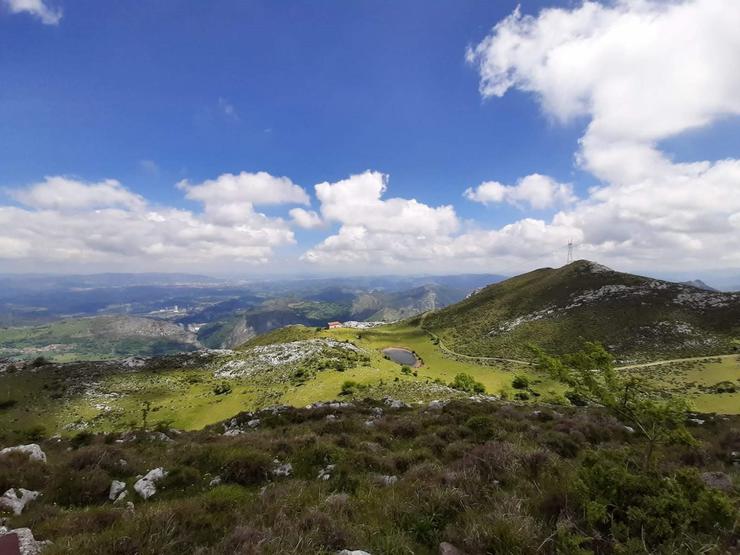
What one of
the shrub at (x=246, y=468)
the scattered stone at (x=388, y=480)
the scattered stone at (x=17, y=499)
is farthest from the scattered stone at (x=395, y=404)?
the scattered stone at (x=17, y=499)

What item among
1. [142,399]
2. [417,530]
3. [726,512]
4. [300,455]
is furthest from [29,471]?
[142,399]

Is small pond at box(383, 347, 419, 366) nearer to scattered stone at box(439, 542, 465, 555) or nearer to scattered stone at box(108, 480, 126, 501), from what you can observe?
scattered stone at box(108, 480, 126, 501)

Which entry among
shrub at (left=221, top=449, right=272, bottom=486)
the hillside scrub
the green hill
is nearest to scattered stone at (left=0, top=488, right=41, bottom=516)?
the hillside scrub

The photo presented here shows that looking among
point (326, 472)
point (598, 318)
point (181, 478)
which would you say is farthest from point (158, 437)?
point (598, 318)

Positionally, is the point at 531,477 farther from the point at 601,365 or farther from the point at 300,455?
the point at 300,455

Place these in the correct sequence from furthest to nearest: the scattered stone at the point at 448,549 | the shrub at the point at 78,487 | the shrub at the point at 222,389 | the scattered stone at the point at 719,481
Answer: the shrub at the point at 222,389 → the shrub at the point at 78,487 → the scattered stone at the point at 719,481 → the scattered stone at the point at 448,549

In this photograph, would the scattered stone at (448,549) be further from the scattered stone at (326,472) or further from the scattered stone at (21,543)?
the scattered stone at (21,543)
